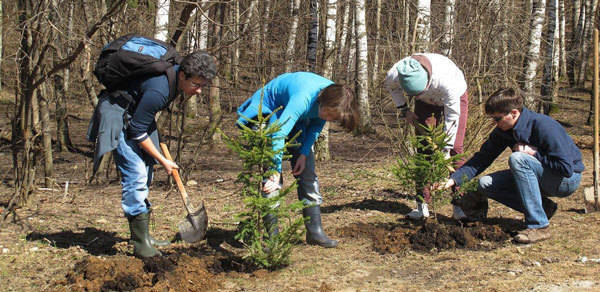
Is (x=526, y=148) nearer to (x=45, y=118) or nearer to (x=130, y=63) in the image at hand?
(x=130, y=63)

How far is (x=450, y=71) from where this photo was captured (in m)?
4.51

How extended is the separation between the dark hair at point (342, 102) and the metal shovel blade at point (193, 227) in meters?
1.27

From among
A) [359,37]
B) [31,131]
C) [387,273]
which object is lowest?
[387,273]

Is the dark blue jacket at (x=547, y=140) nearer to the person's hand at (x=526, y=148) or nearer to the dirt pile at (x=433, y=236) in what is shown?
the person's hand at (x=526, y=148)

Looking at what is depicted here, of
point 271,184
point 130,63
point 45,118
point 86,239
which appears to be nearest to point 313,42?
point 45,118

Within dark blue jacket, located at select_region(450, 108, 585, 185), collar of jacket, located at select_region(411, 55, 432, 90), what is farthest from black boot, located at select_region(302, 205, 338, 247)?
collar of jacket, located at select_region(411, 55, 432, 90)

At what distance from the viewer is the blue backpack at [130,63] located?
3412 millimetres

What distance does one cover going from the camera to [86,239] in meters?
4.43

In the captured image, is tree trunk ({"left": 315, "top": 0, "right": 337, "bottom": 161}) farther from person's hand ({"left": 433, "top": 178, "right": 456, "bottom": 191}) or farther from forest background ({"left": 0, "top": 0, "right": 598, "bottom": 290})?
person's hand ({"left": 433, "top": 178, "right": 456, "bottom": 191})

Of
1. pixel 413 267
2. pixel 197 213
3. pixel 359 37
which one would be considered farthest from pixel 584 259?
pixel 359 37

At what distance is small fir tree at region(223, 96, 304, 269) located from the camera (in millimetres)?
3439

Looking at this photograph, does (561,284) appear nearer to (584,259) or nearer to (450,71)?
(584,259)

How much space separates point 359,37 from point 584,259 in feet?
24.6

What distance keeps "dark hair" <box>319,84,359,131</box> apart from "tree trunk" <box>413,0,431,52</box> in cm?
344
